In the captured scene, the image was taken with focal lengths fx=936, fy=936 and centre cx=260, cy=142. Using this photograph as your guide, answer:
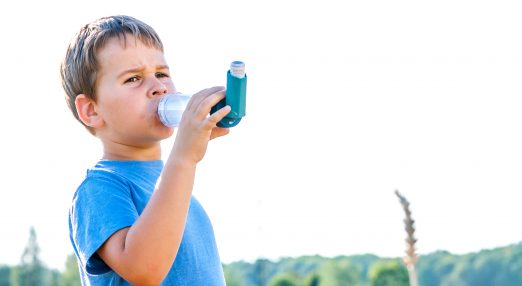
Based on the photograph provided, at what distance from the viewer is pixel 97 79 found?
A: 2596mm

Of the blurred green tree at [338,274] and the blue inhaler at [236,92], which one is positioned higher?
the blurred green tree at [338,274]

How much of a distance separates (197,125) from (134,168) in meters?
0.47

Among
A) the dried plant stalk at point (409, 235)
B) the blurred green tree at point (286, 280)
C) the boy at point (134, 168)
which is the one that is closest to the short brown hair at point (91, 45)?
the boy at point (134, 168)

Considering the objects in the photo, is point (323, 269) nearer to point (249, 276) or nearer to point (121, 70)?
point (249, 276)

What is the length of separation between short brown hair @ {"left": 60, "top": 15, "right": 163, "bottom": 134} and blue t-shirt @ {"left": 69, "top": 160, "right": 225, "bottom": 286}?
0.67 feet

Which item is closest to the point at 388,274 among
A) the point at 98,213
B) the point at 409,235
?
the point at 409,235

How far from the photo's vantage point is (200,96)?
2.28 meters

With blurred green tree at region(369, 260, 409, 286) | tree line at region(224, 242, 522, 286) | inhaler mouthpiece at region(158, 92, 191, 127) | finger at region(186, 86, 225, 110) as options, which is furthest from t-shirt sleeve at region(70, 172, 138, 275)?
blurred green tree at region(369, 260, 409, 286)

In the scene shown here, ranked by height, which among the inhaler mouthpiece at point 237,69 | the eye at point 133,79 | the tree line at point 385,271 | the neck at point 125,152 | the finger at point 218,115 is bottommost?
the finger at point 218,115

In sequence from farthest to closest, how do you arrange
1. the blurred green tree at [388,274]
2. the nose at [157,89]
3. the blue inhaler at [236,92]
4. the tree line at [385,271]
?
1. the blurred green tree at [388,274]
2. the tree line at [385,271]
3. the nose at [157,89]
4. the blue inhaler at [236,92]

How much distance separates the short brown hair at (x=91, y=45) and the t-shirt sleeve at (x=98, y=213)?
0.79 ft

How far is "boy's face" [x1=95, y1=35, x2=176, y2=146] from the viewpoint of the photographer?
2508mm

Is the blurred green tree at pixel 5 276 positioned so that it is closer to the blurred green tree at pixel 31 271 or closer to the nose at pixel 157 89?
the blurred green tree at pixel 31 271

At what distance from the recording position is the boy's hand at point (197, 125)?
2236mm
